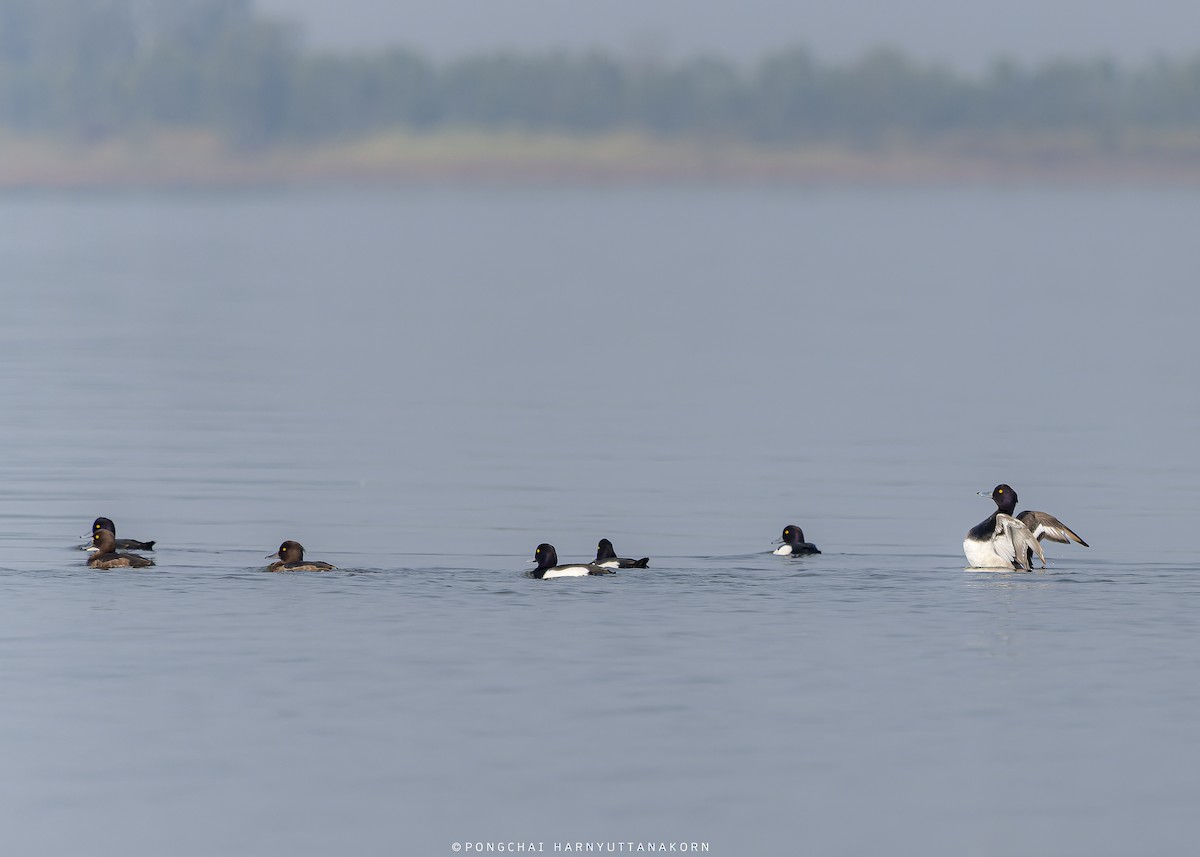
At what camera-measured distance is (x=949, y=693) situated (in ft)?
58.9

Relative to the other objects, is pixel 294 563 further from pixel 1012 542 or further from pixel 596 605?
pixel 1012 542

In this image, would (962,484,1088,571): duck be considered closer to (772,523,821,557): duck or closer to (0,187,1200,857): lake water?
(0,187,1200,857): lake water

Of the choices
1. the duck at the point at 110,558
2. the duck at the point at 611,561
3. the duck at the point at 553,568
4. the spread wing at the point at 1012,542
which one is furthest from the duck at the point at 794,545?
the duck at the point at 110,558

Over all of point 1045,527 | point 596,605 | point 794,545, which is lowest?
point 596,605

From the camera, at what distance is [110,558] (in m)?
23.6

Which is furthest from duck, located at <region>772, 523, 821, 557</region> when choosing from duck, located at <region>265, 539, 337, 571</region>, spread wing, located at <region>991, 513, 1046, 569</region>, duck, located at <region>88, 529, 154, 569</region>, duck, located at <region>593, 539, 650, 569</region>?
duck, located at <region>88, 529, 154, 569</region>

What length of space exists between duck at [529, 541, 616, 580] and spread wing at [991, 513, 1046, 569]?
4324mm

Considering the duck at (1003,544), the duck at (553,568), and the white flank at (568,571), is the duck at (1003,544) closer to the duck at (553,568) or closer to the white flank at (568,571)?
the duck at (553,568)

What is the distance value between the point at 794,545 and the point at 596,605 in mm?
4213

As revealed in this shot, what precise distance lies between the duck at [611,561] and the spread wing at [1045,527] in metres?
4.35

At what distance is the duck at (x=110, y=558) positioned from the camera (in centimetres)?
2358

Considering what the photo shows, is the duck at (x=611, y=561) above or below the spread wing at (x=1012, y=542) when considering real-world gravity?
below

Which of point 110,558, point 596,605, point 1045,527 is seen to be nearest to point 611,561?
point 596,605

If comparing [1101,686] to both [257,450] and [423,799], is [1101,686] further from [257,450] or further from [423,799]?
[257,450]
